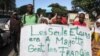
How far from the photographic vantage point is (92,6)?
63.3 meters

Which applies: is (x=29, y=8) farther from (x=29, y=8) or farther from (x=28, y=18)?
(x=28, y=18)

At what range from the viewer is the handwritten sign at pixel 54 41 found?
8.83m

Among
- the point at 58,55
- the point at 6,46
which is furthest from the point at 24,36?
the point at 6,46

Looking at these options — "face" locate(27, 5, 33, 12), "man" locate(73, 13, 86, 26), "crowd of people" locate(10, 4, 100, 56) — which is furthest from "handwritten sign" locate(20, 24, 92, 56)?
"face" locate(27, 5, 33, 12)

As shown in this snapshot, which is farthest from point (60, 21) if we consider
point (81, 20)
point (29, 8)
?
point (29, 8)

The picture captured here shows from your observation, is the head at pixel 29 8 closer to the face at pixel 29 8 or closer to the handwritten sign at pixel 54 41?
the face at pixel 29 8

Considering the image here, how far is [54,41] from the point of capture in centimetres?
891

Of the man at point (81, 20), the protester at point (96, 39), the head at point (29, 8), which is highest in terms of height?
the head at point (29, 8)

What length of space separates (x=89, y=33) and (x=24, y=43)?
5.09 feet

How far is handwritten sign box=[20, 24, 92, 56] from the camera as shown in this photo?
8828 millimetres

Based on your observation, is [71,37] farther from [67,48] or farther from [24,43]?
[24,43]

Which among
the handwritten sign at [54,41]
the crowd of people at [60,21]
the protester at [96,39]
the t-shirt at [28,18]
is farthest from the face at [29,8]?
the protester at [96,39]

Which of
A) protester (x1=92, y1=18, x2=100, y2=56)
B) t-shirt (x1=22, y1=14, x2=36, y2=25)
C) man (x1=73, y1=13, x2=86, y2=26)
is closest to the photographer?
protester (x1=92, y1=18, x2=100, y2=56)

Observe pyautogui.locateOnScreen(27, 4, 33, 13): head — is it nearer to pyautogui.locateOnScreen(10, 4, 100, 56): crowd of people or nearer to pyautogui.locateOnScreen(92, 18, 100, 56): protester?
pyautogui.locateOnScreen(10, 4, 100, 56): crowd of people
